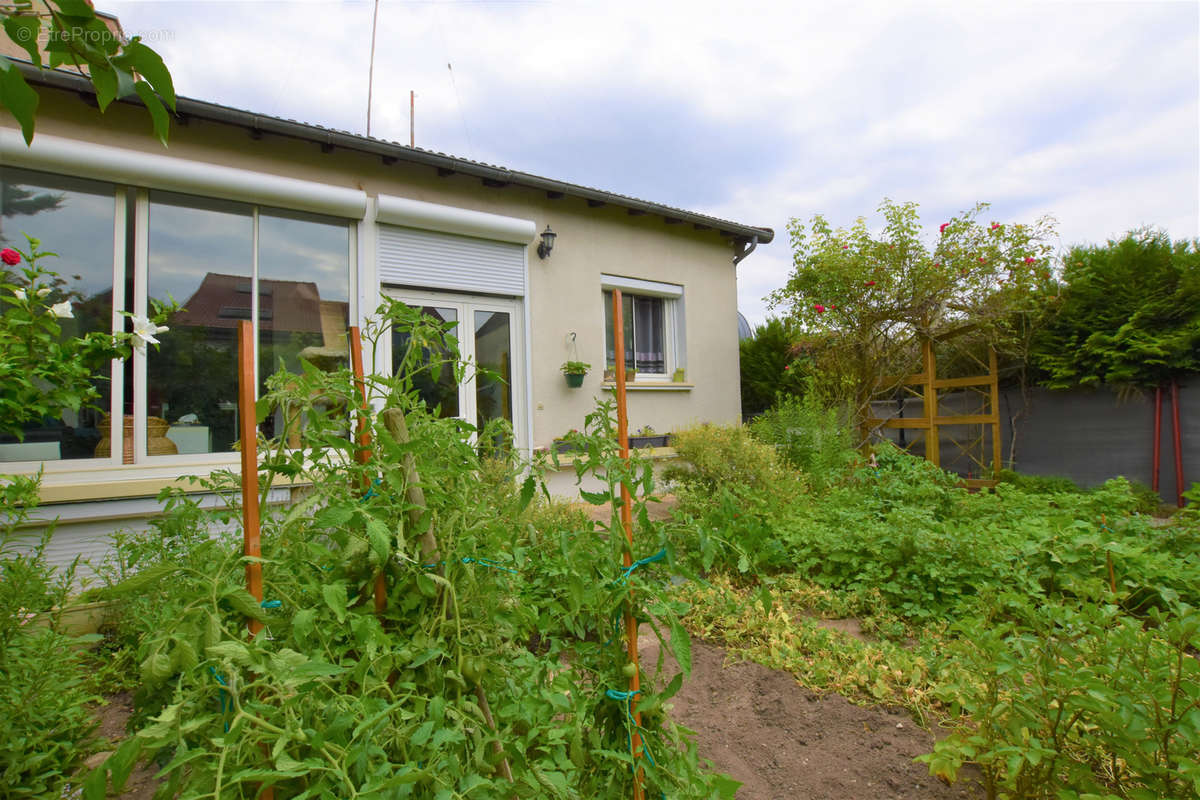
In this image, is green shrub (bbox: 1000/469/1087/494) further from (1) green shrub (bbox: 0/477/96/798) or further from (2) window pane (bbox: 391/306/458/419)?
(1) green shrub (bbox: 0/477/96/798)

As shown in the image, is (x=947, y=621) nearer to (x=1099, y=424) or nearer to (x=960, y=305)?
(x=960, y=305)

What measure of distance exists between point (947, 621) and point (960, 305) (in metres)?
5.16

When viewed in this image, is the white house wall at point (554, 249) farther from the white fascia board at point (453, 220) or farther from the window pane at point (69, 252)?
the window pane at point (69, 252)

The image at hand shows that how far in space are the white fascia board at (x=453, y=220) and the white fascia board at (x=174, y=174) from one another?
232mm

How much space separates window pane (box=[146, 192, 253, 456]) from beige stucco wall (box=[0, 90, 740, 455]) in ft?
1.67

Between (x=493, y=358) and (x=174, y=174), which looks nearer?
(x=174, y=174)

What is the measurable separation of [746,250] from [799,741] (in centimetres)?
666

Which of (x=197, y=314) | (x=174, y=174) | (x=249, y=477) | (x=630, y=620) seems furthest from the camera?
(x=197, y=314)

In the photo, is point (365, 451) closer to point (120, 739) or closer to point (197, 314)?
point (120, 739)

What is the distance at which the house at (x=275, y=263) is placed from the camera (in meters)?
3.78

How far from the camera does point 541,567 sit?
261 cm

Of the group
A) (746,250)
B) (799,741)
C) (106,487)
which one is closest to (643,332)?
(746,250)

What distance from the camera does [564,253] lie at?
609cm

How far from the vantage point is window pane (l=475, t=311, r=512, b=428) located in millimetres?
5621
